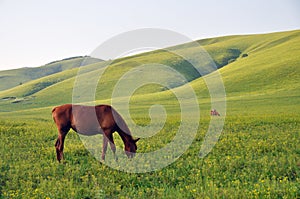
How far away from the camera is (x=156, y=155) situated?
13.8 m

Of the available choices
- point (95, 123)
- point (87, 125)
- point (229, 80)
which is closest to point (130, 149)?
point (95, 123)

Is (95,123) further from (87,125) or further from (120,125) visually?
(120,125)

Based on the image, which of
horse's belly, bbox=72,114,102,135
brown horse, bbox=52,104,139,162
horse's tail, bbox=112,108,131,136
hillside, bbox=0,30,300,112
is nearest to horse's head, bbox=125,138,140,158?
brown horse, bbox=52,104,139,162

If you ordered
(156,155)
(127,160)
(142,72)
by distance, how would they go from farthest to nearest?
(142,72) < (156,155) < (127,160)

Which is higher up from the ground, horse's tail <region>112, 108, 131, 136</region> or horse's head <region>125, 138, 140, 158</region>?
horse's tail <region>112, 108, 131, 136</region>

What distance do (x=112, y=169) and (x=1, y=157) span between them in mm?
5541

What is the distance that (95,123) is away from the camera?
13.5 metres

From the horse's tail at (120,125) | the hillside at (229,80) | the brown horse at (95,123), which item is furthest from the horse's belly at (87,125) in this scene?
the hillside at (229,80)

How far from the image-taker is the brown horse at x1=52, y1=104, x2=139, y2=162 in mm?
13289

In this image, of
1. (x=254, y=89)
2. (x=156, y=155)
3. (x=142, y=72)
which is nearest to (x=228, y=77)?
(x=254, y=89)

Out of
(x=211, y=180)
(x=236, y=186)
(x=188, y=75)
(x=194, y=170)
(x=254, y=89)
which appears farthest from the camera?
(x=188, y=75)

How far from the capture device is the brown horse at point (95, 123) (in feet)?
43.6

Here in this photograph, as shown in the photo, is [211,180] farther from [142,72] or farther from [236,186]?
[142,72]

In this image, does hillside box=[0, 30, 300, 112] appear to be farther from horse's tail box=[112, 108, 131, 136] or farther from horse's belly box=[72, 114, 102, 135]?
horse's belly box=[72, 114, 102, 135]
